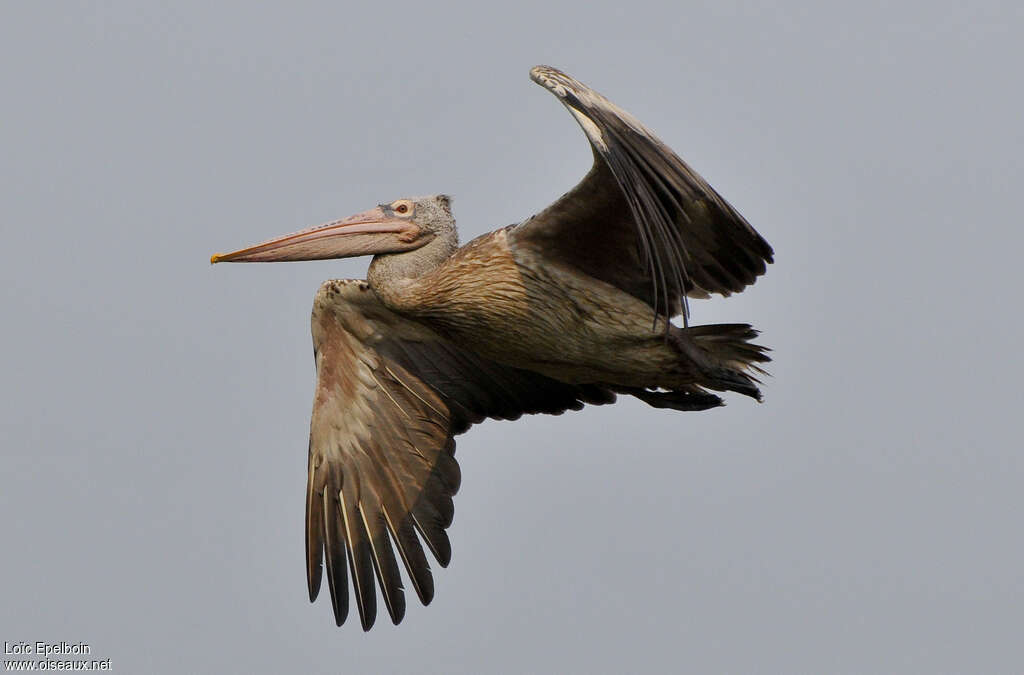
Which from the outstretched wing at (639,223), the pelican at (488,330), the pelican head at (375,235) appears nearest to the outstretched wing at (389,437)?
the pelican at (488,330)

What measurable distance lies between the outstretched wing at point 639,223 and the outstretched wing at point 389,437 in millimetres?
1469

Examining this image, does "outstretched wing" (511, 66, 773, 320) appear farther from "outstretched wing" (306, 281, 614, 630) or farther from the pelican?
"outstretched wing" (306, 281, 614, 630)

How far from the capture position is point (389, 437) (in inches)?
458

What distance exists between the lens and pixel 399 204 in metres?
10.7

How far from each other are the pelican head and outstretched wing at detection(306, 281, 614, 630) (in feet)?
2.28

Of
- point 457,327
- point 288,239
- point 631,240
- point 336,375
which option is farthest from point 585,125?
point 336,375

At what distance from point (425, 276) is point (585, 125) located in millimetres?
2030

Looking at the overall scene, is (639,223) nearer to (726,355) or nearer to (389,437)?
(726,355)

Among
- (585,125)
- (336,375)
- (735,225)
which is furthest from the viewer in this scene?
(336,375)

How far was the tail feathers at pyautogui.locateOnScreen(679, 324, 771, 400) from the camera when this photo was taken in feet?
33.2

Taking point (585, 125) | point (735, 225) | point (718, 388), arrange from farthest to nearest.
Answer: point (718, 388), point (735, 225), point (585, 125)

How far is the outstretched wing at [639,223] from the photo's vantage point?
8.65 metres

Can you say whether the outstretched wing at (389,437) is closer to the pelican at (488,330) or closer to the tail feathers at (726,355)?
the pelican at (488,330)

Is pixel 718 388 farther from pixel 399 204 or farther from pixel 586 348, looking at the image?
pixel 399 204
